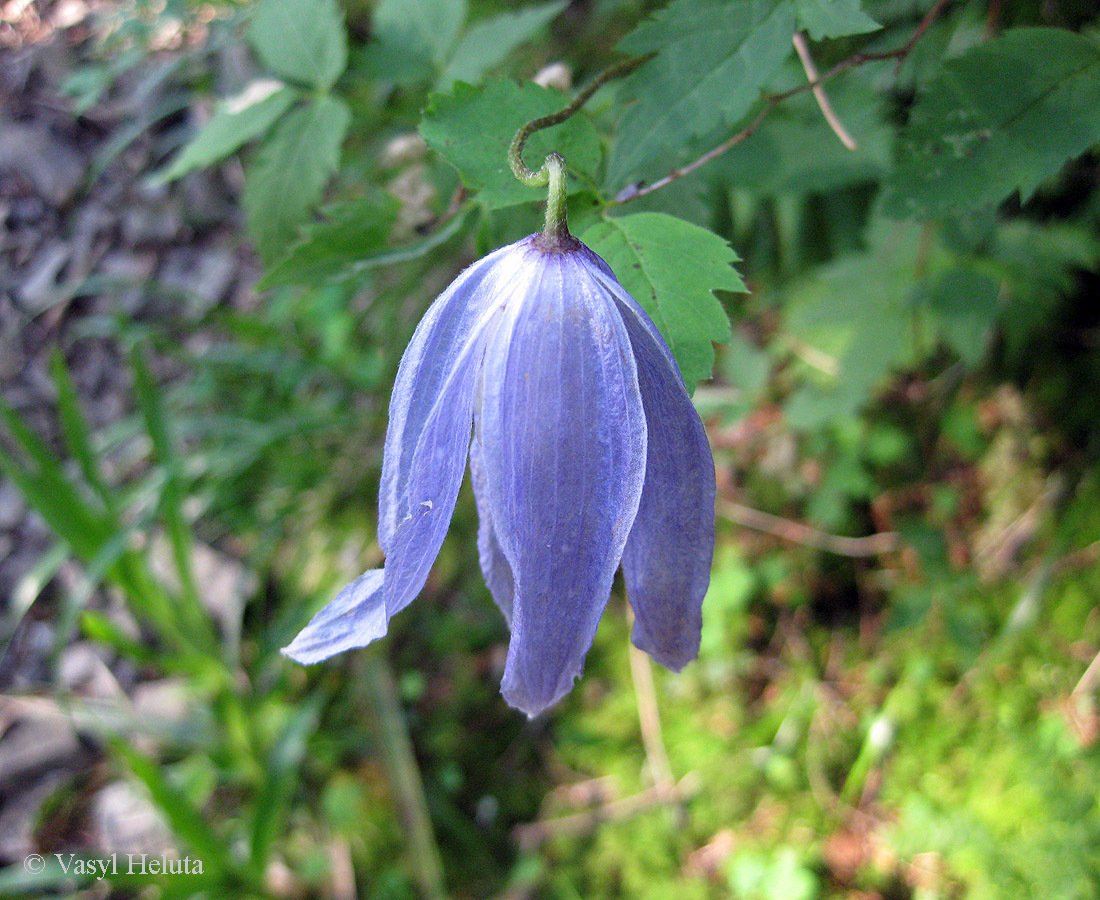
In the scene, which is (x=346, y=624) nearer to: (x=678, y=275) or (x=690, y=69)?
(x=678, y=275)

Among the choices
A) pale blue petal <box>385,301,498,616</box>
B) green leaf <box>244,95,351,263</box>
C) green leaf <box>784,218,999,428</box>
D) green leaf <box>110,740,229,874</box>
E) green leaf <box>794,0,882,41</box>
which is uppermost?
green leaf <box>794,0,882,41</box>

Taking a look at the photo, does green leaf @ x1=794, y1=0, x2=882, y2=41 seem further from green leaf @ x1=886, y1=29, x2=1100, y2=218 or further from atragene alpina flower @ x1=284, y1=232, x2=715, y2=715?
atragene alpina flower @ x1=284, y1=232, x2=715, y2=715

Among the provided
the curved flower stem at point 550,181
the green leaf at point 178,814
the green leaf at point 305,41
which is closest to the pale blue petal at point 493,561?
the curved flower stem at point 550,181

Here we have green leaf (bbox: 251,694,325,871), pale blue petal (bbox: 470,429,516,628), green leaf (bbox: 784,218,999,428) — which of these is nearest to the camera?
pale blue petal (bbox: 470,429,516,628)

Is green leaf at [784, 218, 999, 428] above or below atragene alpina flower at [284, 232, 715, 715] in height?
below

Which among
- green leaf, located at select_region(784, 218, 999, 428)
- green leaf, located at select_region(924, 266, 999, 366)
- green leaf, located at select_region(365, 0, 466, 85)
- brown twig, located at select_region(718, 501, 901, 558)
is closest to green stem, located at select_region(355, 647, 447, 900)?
brown twig, located at select_region(718, 501, 901, 558)

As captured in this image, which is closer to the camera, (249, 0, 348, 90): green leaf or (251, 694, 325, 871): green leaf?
(249, 0, 348, 90): green leaf
